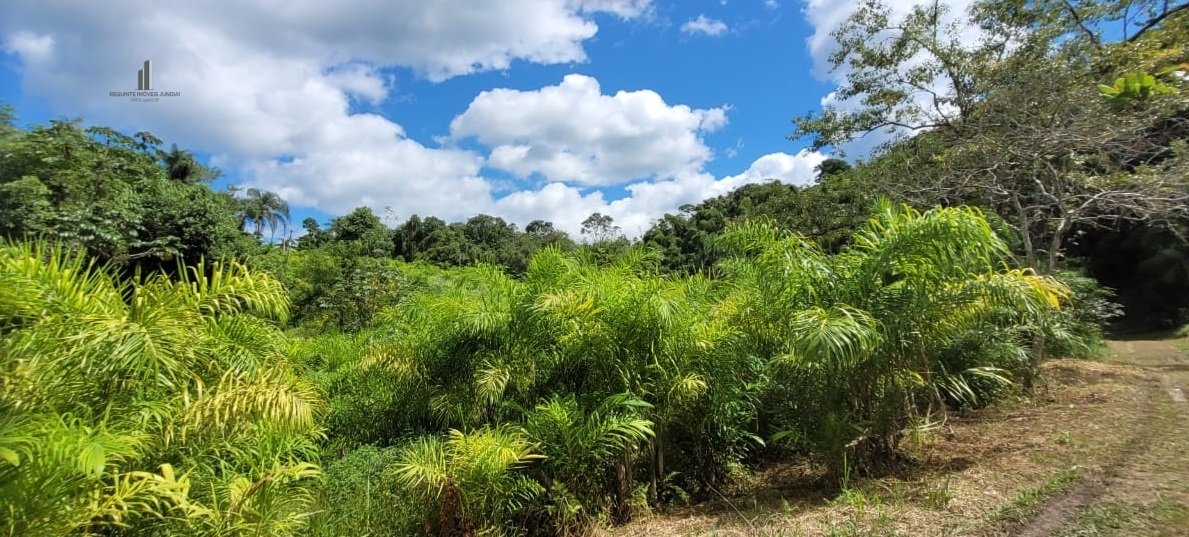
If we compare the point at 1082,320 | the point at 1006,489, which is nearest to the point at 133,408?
the point at 1006,489

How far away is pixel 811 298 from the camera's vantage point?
3.80 metres

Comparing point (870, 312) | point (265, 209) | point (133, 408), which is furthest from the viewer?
point (265, 209)

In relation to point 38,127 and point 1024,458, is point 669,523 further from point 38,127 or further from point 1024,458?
point 38,127

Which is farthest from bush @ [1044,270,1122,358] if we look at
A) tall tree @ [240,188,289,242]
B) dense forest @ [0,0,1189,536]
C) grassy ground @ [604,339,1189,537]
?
tall tree @ [240,188,289,242]

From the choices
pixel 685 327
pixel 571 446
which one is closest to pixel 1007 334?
pixel 685 327

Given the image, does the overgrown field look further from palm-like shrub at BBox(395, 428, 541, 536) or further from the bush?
the bush

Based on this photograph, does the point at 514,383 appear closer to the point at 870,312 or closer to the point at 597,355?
the point at 597,355

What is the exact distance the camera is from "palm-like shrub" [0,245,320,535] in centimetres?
199

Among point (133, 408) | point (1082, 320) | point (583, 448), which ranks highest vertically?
point (133, 408)

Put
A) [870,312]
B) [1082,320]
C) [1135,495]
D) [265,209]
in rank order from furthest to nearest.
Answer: [265,209] < [1082,320] < [870,312] < [1135,495]

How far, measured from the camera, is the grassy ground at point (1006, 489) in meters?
3.08

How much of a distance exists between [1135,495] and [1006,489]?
Result: 0.63 metres

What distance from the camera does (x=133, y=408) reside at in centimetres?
241

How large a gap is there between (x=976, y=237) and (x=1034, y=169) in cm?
546
